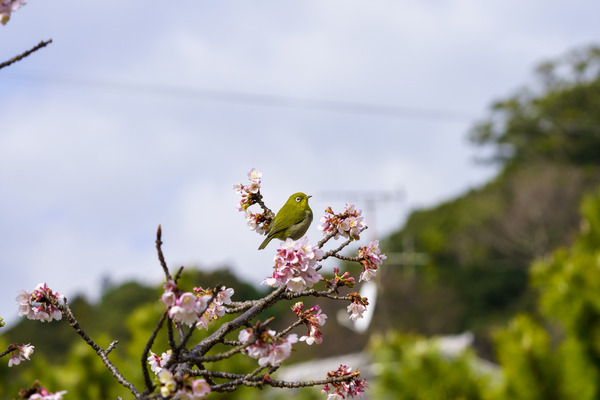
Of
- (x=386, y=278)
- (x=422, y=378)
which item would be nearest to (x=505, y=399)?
(x=422, y=378)

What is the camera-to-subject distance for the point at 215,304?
1.57 metres

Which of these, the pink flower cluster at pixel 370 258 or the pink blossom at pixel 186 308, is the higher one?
the pink flower cluster at pixel 370 258

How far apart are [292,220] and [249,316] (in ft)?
0.95

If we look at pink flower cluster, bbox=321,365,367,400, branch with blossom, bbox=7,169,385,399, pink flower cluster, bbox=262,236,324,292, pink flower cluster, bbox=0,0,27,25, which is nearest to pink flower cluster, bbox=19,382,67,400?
branch with blossom, bbox=7,169,385,399

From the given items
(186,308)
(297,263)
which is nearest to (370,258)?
(297,263)

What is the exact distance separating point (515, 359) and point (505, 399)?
0.45 m

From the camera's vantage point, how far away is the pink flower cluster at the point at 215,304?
1.52 meters

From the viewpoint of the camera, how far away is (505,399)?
245 inches

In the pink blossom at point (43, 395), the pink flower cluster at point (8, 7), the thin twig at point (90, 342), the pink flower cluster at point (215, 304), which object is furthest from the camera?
the pink flower cluster at point (215, 304)

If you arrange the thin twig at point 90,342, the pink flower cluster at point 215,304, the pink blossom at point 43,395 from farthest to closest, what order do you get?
1. the pink flower cluster at point 215,304
2. the thin twig at point 90,342
3. the pink blossom at point 43,395

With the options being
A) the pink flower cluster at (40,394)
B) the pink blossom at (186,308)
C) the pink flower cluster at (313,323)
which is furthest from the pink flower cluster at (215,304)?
the pink flower cluster at (40,394)

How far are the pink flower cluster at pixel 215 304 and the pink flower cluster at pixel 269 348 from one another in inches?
10.8

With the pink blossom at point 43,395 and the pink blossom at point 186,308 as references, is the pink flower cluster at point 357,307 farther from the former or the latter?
the pink blossom at point 43,395

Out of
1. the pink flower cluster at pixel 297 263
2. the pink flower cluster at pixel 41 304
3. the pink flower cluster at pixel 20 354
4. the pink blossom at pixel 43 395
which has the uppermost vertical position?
the pink flower cluster at pixel 41 304
